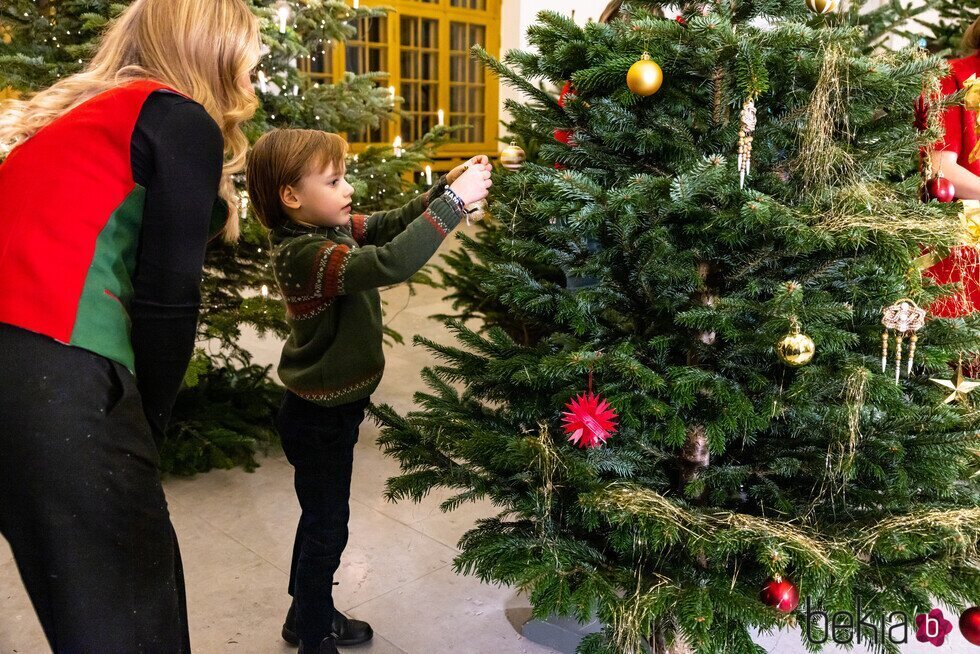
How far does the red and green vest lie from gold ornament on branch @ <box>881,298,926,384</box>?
46.8 inches

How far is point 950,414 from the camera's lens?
1.32 meters

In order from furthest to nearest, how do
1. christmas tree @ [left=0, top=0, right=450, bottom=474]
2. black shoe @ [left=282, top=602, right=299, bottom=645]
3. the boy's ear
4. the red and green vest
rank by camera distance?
christmas tree @ [left=0, top=0, right=450, bottom=474] < black shoe @ [left=282, top=602, right=299, bottom=645] < the boy's ear < the red and green vest

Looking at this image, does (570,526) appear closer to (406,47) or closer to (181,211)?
(181,211)

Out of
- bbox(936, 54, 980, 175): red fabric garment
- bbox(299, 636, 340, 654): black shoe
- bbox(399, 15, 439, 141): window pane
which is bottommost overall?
bbox(299, 636, 340, 654): black shoe

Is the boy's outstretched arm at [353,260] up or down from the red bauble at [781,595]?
up

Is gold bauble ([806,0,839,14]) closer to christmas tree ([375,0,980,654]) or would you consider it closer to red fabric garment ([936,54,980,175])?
christmas tree ([375,0,980,654])

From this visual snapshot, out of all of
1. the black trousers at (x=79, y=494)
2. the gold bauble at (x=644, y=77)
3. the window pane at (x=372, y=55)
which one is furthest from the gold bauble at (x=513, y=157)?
the window pane at (x=372, y=55)

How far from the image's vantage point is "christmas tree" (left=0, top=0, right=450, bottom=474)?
2865 mm

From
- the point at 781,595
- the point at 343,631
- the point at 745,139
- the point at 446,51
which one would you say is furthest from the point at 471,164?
the point at 446,51

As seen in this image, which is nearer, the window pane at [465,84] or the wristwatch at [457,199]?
the wristwatch at [457,199]

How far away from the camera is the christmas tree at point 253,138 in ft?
9.40

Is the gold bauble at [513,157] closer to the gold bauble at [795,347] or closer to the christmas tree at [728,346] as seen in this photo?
the christmas tree at [728,346]

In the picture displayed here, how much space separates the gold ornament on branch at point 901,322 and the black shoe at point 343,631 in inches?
58.5

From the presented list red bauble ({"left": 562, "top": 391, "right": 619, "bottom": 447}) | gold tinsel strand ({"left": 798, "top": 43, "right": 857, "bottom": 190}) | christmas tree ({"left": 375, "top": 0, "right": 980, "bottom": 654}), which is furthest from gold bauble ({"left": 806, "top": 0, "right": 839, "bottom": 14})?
red bauble ({"left": 562, "top": 391, "right": 619, "bottom": 447})
